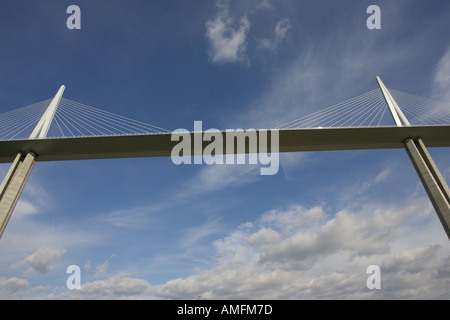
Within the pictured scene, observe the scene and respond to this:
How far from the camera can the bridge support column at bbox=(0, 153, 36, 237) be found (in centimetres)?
1861

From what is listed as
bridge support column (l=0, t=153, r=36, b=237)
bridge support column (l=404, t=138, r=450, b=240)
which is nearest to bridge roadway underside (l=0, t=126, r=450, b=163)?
bridge support column (l=0, t=153, r=36, b=237)

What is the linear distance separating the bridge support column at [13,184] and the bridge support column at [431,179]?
3066 centimetres

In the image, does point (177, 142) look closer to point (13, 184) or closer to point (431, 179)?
point (13, 184)

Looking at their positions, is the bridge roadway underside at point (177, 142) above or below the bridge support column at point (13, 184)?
above

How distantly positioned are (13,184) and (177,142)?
1273 centimetres

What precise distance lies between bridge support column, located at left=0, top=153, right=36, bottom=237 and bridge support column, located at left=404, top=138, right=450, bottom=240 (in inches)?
1207

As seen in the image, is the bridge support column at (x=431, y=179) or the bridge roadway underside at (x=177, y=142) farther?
the bridge roadway underside at (x=177, y=142)

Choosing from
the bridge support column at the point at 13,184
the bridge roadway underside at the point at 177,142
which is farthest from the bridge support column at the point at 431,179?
the bridge support column at the point at 13,184

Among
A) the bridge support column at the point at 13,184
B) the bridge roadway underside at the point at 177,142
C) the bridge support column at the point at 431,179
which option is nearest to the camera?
the bridge support column at the point at 431,179

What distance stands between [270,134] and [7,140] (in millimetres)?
20645

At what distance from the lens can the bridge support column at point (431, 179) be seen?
18312 mm

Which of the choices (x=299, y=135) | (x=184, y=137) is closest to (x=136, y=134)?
(x=184, y=137)

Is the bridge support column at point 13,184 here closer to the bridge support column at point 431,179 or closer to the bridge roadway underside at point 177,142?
the bridge roadway underside at point 177,142
